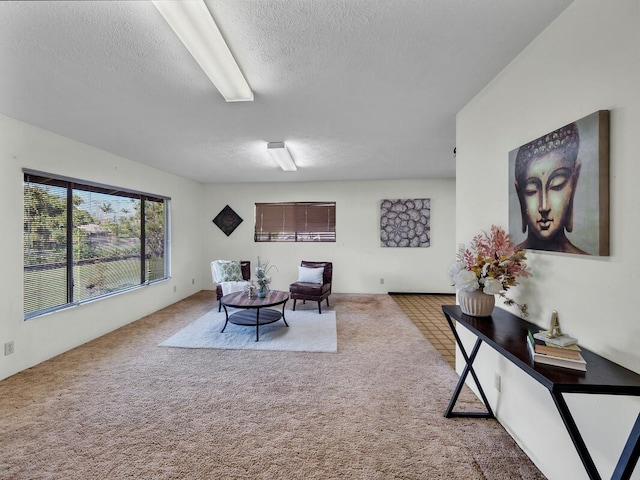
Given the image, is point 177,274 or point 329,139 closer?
point 329,139

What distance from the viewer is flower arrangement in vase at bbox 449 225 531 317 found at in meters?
1.55

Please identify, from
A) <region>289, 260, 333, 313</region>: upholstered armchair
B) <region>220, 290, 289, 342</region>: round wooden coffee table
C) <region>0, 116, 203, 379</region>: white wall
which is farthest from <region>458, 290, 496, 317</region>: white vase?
<region>0, 116, 203, 379</region>: white wall

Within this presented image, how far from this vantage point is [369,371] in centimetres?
257

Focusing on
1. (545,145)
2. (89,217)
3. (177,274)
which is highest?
(545,145)

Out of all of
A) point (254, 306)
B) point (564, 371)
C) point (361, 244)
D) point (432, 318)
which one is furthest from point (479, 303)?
point (361, 244)

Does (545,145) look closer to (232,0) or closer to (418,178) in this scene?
(232,0)

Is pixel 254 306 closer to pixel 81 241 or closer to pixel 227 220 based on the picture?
pixel 81 241

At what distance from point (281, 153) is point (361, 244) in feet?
9.80

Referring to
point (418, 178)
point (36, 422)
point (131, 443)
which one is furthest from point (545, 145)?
point (418, 178)

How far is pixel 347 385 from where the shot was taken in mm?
2330

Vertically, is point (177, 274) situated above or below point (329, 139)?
below

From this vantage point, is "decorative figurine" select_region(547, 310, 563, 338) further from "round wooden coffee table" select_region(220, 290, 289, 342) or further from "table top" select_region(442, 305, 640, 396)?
"round wooden coffee table" select_region(220, 290, 289, 342)

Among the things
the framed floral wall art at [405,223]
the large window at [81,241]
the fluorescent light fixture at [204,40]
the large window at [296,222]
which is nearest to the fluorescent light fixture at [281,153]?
the fluorescent light fixture at [204,40]

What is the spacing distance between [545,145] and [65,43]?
2682mm
